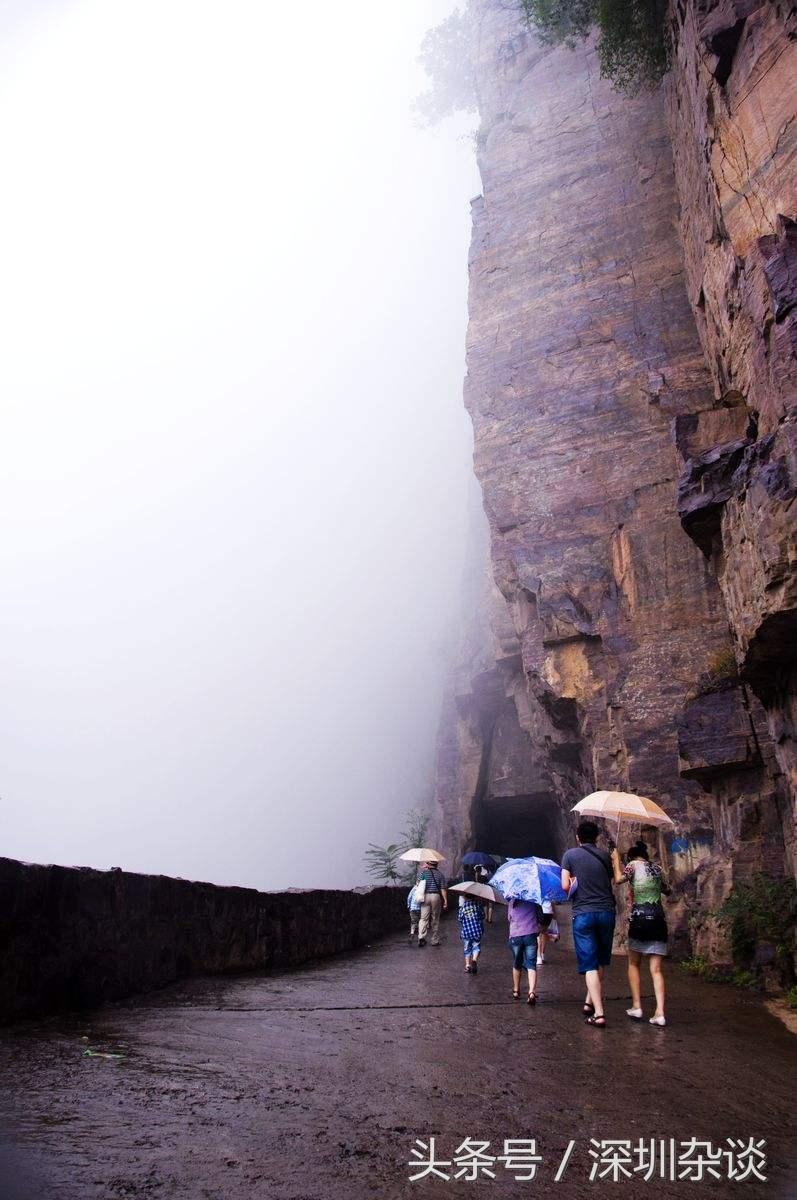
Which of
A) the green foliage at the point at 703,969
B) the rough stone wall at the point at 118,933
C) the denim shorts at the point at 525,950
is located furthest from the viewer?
the green foliage at the point at 703,969

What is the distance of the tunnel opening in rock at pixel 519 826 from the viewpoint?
1288 inches

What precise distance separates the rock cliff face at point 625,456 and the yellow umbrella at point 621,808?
2126 mm

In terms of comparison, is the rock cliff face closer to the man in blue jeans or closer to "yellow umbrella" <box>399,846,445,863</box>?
the man in blue jeans

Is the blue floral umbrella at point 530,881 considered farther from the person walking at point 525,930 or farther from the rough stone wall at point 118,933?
the rough stone wall at point 118,933

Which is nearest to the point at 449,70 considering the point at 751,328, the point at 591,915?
the point at 751,328

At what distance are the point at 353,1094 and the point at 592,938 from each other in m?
3.47

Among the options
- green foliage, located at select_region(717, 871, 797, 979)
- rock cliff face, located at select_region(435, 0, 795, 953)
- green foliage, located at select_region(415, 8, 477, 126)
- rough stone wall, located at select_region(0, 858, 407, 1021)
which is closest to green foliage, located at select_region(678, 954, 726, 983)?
rock cliff face, located at select_region(435, 0, 795, 953)

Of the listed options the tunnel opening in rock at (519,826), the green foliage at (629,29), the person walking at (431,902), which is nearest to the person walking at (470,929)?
the person walking at (431,902)

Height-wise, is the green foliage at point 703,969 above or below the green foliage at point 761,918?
below

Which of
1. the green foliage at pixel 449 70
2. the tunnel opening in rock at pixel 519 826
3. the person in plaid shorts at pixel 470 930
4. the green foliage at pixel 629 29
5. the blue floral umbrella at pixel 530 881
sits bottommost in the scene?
the person in plaid shorts at pixel 470 930

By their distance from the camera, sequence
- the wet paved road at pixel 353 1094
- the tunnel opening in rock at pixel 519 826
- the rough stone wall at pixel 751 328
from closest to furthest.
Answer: the wet paved road at pixel 353 1094, the rough stone wall at pixel 751 328, the tunnel opening in rock at pixel 519 826

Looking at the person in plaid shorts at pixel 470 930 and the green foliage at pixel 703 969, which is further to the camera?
the person in plaid shorts at pixel 470 930

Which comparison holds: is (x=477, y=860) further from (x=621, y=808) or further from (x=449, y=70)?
(x=449, y=70)

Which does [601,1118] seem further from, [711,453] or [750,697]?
[750,697]
